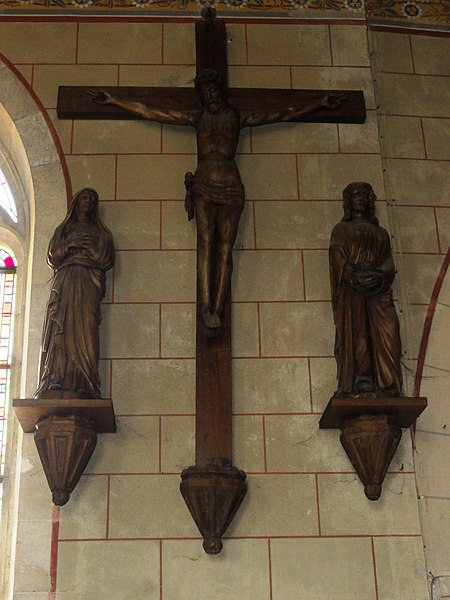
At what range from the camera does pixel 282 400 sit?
520 cm

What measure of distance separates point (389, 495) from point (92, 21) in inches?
129

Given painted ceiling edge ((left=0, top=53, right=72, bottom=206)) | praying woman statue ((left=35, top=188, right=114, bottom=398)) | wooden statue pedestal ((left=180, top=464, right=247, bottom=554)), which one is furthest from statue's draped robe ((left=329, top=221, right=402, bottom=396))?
→ painted ceiling edge ((left=0, top=53, right=72, bottom=206))

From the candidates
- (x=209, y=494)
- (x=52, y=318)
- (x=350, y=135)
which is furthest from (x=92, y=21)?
(x=209, y=494)

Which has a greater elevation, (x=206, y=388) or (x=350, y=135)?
(x=350, y=135)

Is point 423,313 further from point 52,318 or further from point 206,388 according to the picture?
point 52,318

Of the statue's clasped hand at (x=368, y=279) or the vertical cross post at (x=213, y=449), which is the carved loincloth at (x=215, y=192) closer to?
the vertical cross post at (x=213, y=449)

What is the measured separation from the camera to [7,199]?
6.39m

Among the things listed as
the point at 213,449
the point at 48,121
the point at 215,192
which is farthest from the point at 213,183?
the point at 213,449

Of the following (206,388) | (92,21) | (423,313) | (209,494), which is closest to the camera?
(209,494)

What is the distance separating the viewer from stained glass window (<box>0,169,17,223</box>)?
634 centimetres

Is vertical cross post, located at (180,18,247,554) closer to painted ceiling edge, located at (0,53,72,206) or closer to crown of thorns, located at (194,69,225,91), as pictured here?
painted ceiling edge, located at (0,53,72,206)

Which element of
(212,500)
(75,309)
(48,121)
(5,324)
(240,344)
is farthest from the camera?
(5,324)

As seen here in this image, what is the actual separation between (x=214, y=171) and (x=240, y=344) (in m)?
0.94

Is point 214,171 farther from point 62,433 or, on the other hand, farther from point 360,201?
point 62,433
